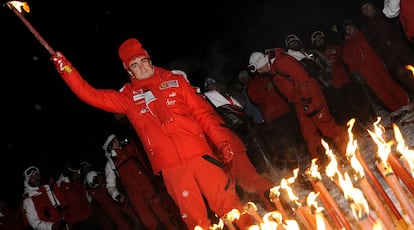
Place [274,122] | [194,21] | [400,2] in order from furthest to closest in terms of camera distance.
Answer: [194,21] → [274,122] → [400,2]

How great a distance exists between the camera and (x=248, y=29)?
16734 mm

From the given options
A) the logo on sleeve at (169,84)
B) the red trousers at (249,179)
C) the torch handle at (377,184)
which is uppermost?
the logo on sleeve at (169,84)

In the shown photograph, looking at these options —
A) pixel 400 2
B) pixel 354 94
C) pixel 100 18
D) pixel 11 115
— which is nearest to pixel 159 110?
pixel 400 2

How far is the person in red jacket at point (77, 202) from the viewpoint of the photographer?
942 centimetres

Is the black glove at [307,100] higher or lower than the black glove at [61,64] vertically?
lower

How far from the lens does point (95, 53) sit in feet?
64.4

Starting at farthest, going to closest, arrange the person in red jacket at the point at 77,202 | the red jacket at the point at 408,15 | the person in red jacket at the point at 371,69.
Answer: the person in red jacket at the point at 77,202
the person in red jacket at the point at 371,69
the red jacket at the point at 408,15

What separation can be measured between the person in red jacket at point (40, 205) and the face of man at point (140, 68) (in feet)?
15.9

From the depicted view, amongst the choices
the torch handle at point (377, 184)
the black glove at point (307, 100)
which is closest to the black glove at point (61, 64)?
the torch handle at point (377, 184)

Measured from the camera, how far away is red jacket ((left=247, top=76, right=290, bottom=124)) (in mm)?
8250

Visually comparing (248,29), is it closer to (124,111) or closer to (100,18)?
(100,18)

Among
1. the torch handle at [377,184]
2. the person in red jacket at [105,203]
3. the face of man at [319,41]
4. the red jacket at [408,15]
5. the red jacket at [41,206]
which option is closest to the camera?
the torch handle at [377,184]

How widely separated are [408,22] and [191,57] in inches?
483

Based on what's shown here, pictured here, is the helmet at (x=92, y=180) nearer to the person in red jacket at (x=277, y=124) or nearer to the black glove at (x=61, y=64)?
the person in red jacket at (x=277, y=124)
